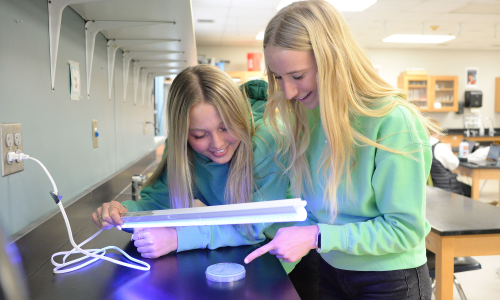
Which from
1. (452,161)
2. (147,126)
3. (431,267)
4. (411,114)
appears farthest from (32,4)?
(452,161)

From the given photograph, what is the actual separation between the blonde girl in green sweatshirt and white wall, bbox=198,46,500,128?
705 cm

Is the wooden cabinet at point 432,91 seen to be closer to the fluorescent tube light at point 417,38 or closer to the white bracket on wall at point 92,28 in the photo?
the fluorescent tube light at point 417,38

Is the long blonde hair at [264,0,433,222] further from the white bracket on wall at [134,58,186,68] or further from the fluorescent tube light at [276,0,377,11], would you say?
the fluorescent tube light at [276,0,377,11]

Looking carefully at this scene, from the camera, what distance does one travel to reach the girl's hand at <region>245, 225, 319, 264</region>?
0.82 m

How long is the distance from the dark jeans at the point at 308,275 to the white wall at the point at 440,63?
22.0ft

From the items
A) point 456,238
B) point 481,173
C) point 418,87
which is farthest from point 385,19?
point 456,238

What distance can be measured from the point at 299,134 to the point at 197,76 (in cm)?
35

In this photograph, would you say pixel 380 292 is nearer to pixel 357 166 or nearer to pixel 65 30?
pixel 357 166

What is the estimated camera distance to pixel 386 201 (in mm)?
865

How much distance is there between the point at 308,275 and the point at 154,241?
722mm

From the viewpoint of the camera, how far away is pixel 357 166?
3.08ft

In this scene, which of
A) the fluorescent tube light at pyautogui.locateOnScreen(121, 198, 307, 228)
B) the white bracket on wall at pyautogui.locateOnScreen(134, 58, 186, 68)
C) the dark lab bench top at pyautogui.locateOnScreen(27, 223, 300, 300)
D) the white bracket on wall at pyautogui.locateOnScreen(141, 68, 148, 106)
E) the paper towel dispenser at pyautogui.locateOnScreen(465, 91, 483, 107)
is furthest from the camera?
the paper towel dispenser at pyautogui.locateOnScreen(465, 91, 483, 107)

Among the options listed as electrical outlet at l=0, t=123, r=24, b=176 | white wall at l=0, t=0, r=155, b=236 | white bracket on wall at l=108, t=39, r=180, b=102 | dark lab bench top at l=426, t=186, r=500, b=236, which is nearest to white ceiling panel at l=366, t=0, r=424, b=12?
dark lab bench top at l=426, t=186, r=500, b=236

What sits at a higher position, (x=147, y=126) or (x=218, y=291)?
(x=147, y=126)
